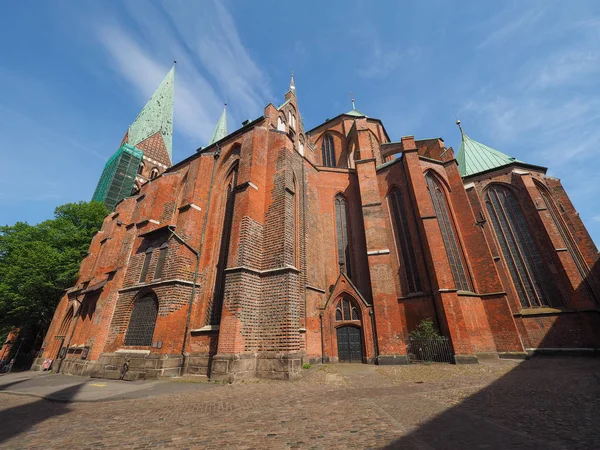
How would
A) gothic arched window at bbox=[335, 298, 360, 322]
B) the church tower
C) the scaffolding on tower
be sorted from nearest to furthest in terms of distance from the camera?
gothic arched window at bbox=[335, 298, 360, 322]
the scaffolding on tower
the church tower

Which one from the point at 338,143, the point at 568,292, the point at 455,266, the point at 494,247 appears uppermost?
the point at 338,143

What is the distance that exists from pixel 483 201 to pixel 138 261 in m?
23.9

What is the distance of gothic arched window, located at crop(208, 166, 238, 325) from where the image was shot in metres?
10.9

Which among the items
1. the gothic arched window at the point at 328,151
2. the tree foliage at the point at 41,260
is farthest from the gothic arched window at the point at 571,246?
the tree foliage at the point at 41,260

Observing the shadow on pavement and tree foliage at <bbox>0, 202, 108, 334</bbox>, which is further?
tree foliage at <bbox>0, 202, 108, 334</bbox>

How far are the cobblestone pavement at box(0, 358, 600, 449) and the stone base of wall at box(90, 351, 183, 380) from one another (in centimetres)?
345

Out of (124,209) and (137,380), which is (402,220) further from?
(124,209)

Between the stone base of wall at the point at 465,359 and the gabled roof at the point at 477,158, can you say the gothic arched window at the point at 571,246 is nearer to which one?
the gabled roof at the point at 477,158

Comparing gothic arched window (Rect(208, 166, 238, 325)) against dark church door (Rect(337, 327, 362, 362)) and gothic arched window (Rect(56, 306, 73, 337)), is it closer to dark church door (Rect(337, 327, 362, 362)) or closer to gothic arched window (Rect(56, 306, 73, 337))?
dark church door (Rect(337, 327, 362, 362))

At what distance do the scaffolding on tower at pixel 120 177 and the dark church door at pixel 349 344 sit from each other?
31.1 m

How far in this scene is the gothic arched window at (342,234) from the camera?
15.8 meters

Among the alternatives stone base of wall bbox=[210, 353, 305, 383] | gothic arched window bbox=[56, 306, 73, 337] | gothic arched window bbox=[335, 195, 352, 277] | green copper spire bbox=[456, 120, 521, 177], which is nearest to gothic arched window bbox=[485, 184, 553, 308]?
green copper spire bbox=[456, 120, 521, 177]

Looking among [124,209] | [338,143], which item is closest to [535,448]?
[124,209]

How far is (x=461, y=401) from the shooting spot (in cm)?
525
